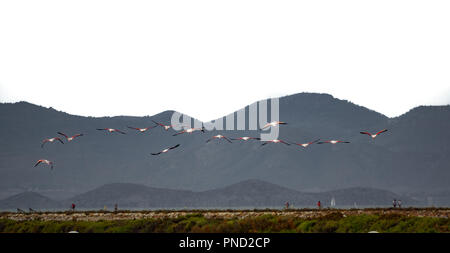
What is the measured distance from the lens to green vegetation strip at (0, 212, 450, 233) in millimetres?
45656

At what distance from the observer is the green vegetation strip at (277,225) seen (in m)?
45.7

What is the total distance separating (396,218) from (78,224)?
27607mm

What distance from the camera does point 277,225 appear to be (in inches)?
1956
